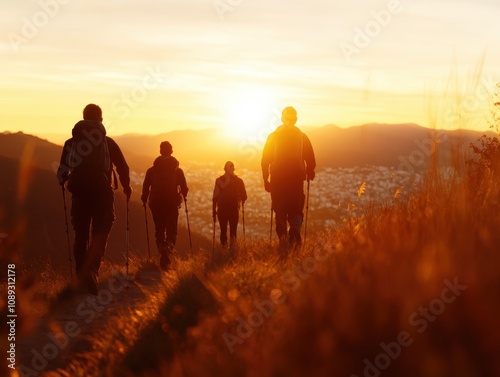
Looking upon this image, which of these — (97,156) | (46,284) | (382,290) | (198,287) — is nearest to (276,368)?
(382,290)

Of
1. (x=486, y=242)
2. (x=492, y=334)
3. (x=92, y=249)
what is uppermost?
(x=486, y=242)

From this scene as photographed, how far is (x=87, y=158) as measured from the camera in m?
10.6

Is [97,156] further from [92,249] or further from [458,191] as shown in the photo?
[458,191]

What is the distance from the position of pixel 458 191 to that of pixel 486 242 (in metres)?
2.00

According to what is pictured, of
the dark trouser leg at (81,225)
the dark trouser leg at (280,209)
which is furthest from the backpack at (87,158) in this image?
the dark trouser leg at (280,209)

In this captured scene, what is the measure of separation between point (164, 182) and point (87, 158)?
158 inches

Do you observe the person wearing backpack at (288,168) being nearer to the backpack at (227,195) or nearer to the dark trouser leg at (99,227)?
the dark trouser leg at (99,227)

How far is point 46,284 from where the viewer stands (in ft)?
39.3

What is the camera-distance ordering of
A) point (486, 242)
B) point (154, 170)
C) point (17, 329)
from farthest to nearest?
point (154, 170)
point (17, 329)
point (486, 242)

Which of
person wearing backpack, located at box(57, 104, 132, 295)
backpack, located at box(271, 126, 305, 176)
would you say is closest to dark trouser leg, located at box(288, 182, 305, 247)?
backpack, located at box(271, 126, 305, 176)

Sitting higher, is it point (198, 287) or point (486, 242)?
point (486, 242)

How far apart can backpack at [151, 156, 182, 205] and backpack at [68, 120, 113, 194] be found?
→ 3787mm

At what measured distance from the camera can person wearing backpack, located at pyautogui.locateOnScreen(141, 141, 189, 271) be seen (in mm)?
14500

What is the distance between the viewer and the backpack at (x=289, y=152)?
1162 centimetres
